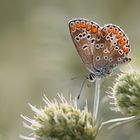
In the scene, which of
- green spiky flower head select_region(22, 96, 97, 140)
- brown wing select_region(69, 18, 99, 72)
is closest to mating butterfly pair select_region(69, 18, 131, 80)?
brown wing select_region(69, 18, 99, 72)

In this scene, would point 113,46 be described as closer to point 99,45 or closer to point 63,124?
point 99,45

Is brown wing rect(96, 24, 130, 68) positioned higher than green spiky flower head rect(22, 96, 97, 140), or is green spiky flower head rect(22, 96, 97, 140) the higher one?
brown wing rect(96, 24, 130, 68)

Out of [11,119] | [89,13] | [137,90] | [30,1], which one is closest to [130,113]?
[137,90]

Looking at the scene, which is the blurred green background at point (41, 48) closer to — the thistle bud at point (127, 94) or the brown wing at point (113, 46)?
the brown wing at point (113, 46)

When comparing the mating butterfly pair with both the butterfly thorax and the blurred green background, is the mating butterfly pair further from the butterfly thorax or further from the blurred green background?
the blurred green background

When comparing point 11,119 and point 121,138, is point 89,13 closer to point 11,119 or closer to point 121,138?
point 11,119
